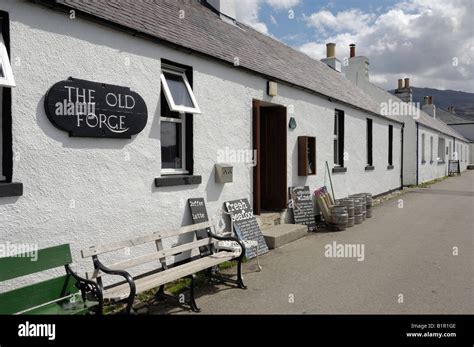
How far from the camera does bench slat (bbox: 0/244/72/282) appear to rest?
3412 millimetres

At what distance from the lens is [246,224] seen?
7.00 metres

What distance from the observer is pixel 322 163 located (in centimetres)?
1048

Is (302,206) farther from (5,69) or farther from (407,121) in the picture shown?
(407,121)

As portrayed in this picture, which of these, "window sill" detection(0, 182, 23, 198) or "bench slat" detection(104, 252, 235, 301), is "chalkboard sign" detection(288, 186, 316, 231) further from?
"window sill" detection(0, 182, 23, 198)

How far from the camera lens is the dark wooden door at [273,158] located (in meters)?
8.73

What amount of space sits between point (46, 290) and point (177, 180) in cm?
252

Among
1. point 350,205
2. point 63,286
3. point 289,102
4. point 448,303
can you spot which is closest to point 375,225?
point 350,205

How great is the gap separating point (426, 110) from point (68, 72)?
4066cm

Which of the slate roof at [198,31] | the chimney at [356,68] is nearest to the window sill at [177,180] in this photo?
the slate roof at [198,31]

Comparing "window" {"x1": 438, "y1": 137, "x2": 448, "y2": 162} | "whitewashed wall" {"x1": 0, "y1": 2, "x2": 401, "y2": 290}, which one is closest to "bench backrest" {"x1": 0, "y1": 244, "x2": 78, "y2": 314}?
"whitewashed wall" {"x1": 0, "y1": 2, "x2": 401, "y2": 290}

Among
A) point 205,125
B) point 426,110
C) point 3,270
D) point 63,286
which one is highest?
point 426,110

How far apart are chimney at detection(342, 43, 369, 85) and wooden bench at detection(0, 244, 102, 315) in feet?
65.0

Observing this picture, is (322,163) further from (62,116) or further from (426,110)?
Answer: (426,110)

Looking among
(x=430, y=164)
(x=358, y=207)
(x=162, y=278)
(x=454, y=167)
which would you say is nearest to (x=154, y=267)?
(x=162, y=278)
